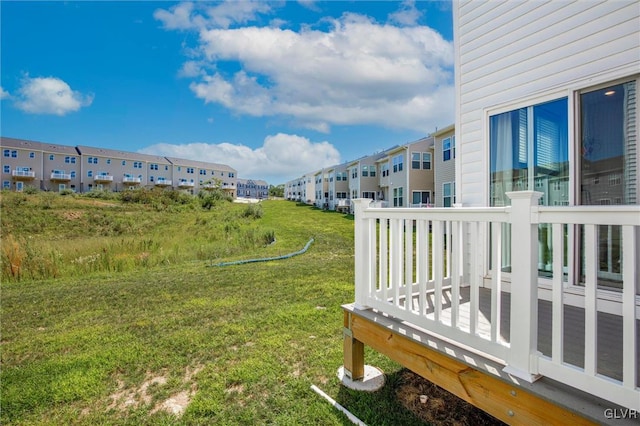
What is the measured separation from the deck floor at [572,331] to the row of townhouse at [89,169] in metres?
47.1

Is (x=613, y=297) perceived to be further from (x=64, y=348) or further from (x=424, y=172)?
(x=424, y=172)

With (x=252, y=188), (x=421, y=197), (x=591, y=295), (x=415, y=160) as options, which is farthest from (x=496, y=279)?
(x=252, y=188)

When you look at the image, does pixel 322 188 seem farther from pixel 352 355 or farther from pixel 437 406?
pixel 437 406

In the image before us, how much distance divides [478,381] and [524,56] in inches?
137

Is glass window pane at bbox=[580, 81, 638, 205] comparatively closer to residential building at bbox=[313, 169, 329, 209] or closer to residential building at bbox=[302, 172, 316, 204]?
residential building at bbox=[313, 169, 329, 209]

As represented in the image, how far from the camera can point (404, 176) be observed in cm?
2091

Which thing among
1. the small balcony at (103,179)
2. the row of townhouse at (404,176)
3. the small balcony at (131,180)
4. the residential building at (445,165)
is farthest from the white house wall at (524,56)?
the small balcony at (131,180)

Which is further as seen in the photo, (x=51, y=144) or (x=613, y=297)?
(x=51, y=144)

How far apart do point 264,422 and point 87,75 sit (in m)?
17.9

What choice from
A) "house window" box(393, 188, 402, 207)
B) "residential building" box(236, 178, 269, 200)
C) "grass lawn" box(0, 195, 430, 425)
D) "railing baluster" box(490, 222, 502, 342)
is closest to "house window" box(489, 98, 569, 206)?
"railing baluster" box(490, 222, 502, 342)

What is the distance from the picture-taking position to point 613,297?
8.29 feet

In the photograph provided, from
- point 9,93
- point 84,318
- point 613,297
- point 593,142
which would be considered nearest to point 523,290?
point 613,297

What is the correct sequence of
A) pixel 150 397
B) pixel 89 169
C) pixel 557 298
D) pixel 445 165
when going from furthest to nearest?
1. pixel 89 169
2. pixel 445 165
3. pixel 150 397
4. pixel 557 298

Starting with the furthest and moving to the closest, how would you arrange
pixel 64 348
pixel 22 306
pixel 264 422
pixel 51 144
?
1. pixel 51 144
2. pixel 22 306
3. pixel 64 348
4. pixel 264 422
